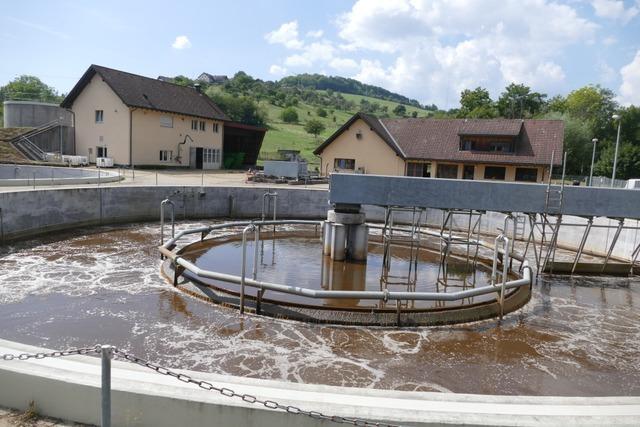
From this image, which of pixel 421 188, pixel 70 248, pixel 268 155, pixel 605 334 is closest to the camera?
pixel 605 334

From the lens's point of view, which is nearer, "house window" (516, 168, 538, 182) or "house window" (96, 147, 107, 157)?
"house window" (516, 168, 538, 182)

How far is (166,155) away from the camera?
128 feet

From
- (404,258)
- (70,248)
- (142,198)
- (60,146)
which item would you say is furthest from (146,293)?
(60,146)

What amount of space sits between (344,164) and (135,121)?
52.6 ft

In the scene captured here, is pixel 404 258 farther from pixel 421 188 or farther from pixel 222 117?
pixel 222 117

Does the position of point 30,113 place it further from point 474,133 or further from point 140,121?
point 474,133

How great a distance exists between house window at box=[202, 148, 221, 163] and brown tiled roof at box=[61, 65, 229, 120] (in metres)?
2.85

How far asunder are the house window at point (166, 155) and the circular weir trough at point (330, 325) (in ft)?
68.6

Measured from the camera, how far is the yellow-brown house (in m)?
33.4

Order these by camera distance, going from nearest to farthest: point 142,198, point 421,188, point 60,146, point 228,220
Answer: point 421,188 → point 142,198 → point 228,220 → point 60,146

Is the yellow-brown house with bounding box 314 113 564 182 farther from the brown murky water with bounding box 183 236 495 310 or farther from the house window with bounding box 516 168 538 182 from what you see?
the brown murky water with bounding box 183 236 495 310

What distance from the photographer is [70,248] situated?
16.4 metres

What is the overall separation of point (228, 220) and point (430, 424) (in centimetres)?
2153

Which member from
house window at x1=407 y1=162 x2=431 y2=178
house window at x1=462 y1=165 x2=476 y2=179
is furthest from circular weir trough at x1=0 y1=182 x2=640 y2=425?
house window at x1=407 y1=162 x2=431 y2=178
